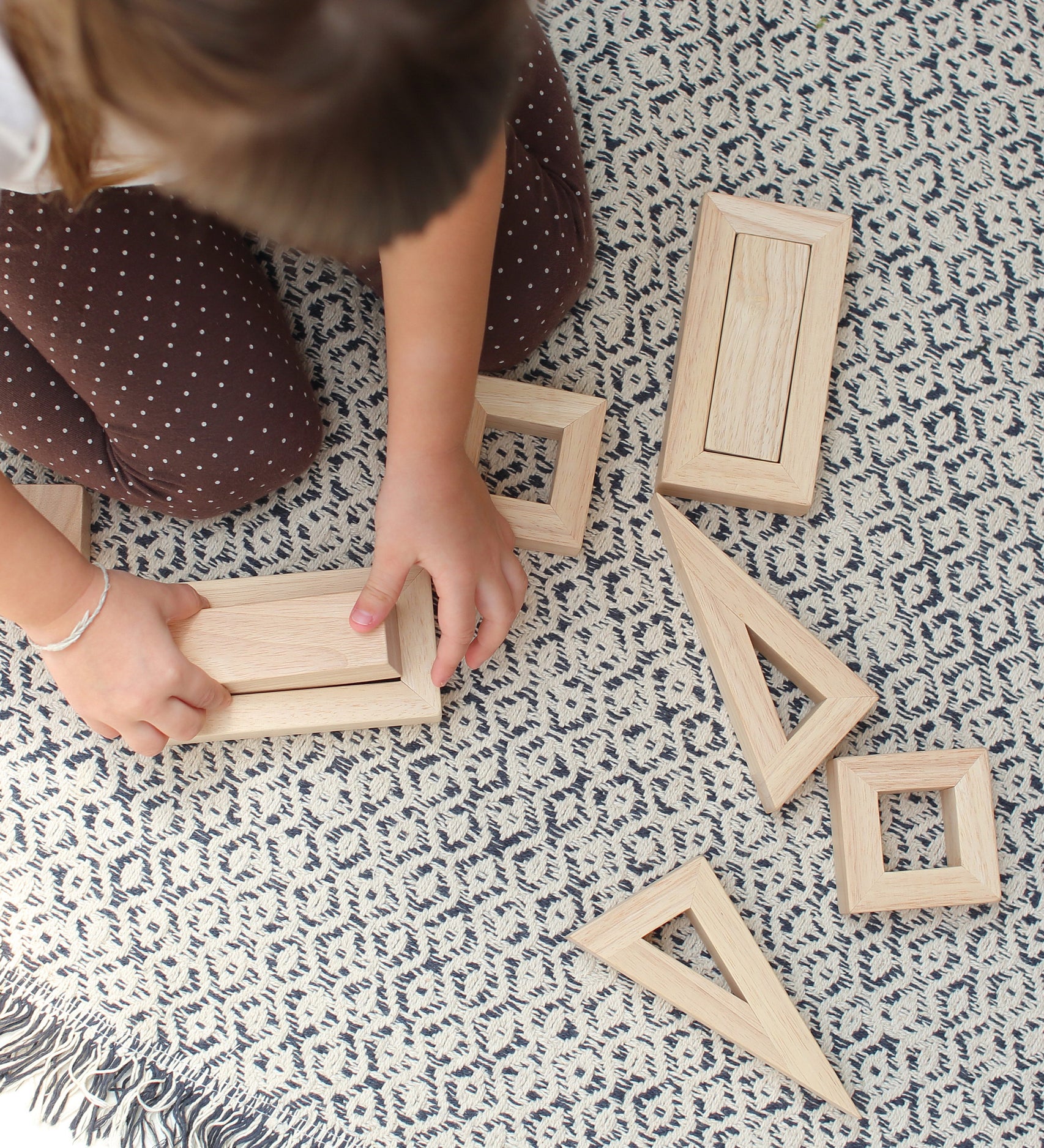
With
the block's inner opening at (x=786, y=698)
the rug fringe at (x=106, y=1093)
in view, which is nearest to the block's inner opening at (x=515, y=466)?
the block's inner opening at (x=786, y=698)

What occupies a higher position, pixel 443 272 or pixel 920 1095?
pixel 443 272

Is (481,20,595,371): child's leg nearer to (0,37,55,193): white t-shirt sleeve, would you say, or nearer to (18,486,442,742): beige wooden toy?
(18,486,442,742): beige wooden toy

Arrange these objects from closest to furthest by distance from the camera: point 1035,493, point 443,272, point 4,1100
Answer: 1. point 443,272
2. point 4,1100
3. point 1035,493

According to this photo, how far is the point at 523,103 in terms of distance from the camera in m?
0.68

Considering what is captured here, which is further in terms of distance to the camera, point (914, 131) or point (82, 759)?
point (914, 131)

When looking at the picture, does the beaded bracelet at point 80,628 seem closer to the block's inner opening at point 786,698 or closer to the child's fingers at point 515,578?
the child's fingers at point 515,578

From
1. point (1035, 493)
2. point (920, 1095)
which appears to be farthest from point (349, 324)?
point (920, 1095)

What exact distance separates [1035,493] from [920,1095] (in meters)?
0.48

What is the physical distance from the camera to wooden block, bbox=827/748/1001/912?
0.70m

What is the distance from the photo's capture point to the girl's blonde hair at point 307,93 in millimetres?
290

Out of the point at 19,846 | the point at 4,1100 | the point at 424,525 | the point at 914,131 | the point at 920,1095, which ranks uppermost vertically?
the point at 914,131

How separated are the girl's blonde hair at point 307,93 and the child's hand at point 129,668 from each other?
38 cm

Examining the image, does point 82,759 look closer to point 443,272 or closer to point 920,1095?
point 443,272

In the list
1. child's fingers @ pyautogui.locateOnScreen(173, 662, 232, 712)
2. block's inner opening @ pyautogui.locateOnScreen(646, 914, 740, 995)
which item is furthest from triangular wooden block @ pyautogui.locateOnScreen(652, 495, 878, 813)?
child's fingers @ pyautogui.locateOnScreen(173, 662, 232, 712)
